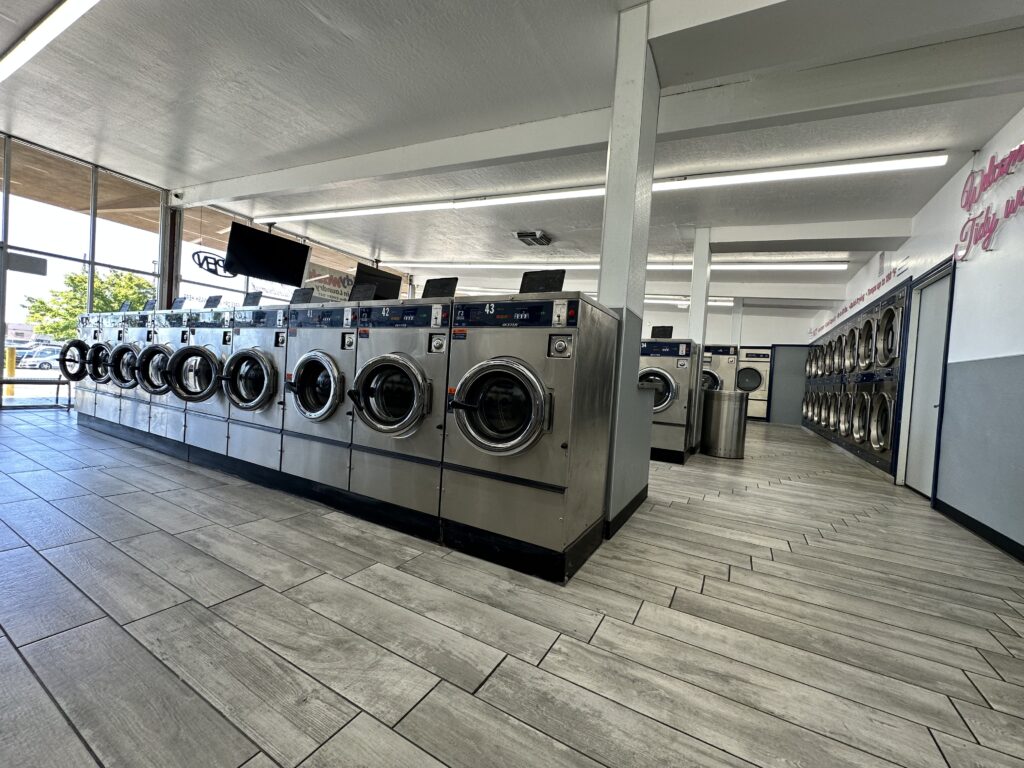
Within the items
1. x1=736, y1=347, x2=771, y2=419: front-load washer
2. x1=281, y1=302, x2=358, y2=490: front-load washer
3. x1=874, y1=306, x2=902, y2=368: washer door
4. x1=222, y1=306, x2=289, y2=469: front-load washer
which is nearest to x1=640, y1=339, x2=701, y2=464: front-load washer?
x1=874, y1=306, x2=902, y2=368: washer door

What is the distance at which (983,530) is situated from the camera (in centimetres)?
298

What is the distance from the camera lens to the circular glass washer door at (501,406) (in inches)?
80.0

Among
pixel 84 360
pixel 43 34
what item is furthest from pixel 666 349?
pixel 84 360

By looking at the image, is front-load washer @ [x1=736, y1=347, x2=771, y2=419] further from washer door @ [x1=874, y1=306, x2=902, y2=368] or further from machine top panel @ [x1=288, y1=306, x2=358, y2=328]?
machine top panel @ [x1=288, y1=306, x2=358, y2=328]

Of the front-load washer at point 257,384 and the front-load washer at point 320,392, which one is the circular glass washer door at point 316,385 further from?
the front-load washer at point 257,384

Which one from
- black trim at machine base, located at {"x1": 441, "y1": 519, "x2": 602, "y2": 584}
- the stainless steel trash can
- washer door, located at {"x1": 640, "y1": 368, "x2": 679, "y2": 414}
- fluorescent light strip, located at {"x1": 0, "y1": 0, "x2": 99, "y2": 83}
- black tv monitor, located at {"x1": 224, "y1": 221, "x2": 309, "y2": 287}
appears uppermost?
fluorescent light strip, located at {"x1": 0, "y1": 0, "x2": 99, "y2": 83}

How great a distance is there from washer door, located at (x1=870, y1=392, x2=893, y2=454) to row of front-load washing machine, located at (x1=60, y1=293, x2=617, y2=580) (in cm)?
469

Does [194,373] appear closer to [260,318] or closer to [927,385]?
[260,318]

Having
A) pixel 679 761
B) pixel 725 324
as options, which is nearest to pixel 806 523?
pixel 679 761

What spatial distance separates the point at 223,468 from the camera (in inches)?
141

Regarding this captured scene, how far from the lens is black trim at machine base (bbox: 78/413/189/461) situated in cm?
397

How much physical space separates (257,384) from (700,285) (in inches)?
232

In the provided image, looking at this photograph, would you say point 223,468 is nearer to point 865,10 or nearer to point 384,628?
point 384,628

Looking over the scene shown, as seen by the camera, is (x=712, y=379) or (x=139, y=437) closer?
(x=139, y=437)
